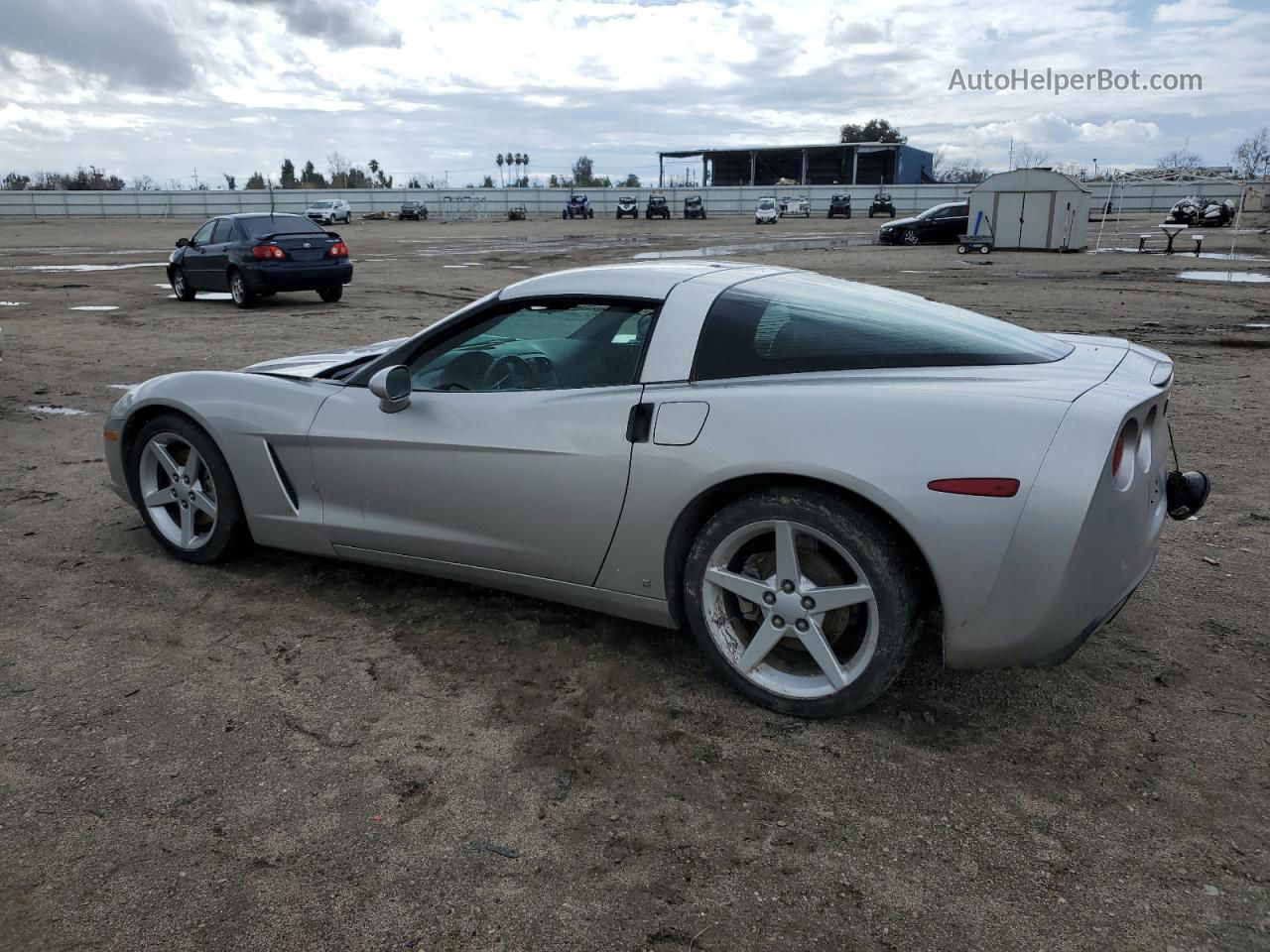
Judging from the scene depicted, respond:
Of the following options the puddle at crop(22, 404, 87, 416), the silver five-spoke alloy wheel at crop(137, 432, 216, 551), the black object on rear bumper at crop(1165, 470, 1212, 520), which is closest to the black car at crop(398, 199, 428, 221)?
the puddle at crop(22, 404, 87, 416)

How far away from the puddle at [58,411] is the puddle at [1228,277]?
60.1 ft

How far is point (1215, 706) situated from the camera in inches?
120

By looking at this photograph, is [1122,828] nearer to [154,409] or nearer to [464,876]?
[464,876]

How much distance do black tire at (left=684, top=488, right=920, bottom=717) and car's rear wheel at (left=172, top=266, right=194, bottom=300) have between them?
14.9 metres

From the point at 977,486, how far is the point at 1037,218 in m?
28.3

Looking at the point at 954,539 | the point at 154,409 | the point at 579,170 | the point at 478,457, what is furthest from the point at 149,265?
the point at 579,170

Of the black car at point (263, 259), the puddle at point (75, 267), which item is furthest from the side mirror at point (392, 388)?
the puddle at point (75, 267)

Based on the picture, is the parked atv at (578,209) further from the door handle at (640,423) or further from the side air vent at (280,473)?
the door handle at (640,423)

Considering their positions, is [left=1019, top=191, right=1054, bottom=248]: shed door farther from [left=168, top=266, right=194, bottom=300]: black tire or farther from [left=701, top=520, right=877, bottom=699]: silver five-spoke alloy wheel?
[left=701, top=520, right=877, bottom=699]: silver five-spoke alloy wheel

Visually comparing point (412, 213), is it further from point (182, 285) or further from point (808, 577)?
point (808, 577)

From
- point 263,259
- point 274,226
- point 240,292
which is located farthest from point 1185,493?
point 274,226

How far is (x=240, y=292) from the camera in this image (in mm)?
14727

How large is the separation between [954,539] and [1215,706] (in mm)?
1219

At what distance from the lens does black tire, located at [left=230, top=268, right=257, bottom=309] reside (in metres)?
14.6
